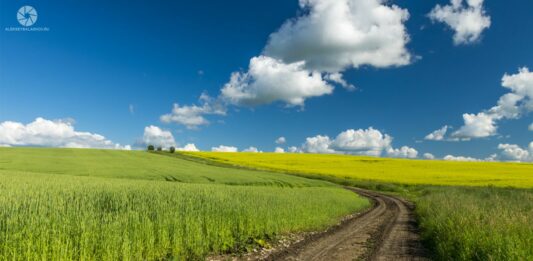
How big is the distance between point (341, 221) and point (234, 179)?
69.2 ft

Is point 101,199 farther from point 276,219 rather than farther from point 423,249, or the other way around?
point 423,249

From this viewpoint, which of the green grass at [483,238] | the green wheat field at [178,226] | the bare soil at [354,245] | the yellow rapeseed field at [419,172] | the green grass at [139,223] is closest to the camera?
the green grass at [139,223]

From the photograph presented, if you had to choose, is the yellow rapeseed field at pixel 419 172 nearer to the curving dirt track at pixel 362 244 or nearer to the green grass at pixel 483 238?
the curving dirt track at pixel 362 244

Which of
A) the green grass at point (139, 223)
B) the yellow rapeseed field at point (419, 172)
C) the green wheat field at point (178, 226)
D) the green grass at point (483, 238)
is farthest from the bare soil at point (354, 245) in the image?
the yellow rapeseed field at point (419, 172)

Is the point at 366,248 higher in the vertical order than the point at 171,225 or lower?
lower

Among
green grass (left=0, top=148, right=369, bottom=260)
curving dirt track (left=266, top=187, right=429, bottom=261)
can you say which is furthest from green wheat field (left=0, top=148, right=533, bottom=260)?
curving dirt track (left=266, top=187, right=429, bottom=261)

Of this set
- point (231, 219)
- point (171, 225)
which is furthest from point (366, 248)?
point (171, 225)

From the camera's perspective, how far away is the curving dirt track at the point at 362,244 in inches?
463

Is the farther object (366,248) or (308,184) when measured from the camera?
(308,184)

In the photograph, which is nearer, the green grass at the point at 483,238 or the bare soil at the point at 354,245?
the green grass at the point at 483,238

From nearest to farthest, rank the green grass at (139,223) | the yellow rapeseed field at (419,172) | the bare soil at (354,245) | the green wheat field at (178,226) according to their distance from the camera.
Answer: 1. the green grass at (139,223)
2. the green wheat field at (178,226)
3. the bare soil at (354,245)
4. the yellow rapeseed field at (419,172)

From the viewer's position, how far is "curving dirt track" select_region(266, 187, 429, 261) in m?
11.8

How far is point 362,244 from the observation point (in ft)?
45.3

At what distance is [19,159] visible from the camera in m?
47.9
